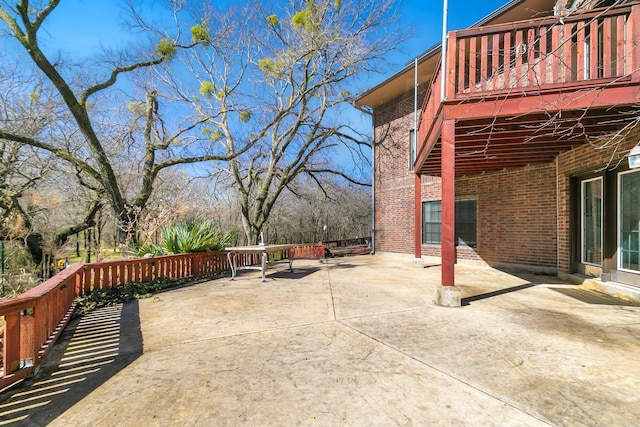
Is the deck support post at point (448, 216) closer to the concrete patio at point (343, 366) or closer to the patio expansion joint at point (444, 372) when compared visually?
the concrete patio at point (343, 366)

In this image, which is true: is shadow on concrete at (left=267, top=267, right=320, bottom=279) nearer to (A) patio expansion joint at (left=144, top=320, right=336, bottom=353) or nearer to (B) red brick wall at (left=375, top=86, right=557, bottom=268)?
(A) patio expansion joint at (left=144, top=320, right=336, bottom=353)

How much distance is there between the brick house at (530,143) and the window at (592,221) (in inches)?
0.8

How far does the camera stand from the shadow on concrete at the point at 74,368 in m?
2.09

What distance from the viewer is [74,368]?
2.71 meters

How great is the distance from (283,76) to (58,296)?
34.5ft

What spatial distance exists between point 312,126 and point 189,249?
8989mm

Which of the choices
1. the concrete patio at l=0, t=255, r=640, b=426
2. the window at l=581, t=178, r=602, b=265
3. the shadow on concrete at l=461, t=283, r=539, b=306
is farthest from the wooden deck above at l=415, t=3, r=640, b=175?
the shadow on concrete at l=461, t=283, r=539, b=306

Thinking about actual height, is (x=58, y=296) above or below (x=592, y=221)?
below

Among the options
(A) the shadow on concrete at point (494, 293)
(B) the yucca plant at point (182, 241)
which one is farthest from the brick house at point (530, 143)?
(B) the yucca plant at point (182, 241)

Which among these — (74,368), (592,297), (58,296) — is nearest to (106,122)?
(58,296)

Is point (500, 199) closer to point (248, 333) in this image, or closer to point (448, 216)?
point (448, 216)

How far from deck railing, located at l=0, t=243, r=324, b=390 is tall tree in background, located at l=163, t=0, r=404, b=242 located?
5.82 m

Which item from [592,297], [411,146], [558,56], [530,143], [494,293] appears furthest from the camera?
[411,146]

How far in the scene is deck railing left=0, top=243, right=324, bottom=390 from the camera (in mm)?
2455
